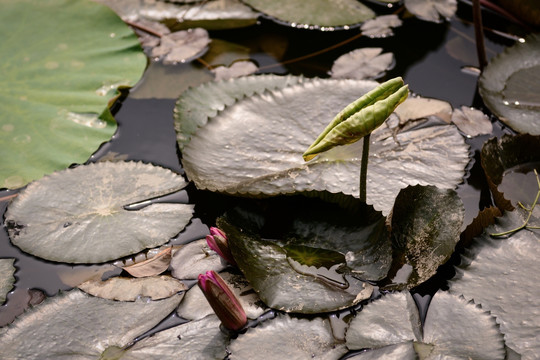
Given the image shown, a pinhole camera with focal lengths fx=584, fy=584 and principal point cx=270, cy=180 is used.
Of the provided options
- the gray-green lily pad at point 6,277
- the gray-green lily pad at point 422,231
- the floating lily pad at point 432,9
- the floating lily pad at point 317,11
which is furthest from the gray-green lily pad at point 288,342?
the floating lily pad at point 432,9

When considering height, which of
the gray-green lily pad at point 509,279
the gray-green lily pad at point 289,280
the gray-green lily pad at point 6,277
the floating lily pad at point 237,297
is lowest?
the gray-green lily pad at point 6,277

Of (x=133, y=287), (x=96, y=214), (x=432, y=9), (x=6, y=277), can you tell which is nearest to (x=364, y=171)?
(x=133, y=287)

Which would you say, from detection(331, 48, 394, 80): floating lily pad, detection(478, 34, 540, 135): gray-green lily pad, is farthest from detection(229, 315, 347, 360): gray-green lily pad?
detection(331, 48, 394, 80): floating lily pad

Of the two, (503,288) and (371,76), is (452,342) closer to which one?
(503,288)

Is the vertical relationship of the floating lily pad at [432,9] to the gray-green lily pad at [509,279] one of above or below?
above

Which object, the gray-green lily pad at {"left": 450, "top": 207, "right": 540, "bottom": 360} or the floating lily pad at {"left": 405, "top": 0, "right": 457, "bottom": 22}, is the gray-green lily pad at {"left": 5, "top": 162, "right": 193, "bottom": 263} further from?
the floating lily pad at {"left": 405, "top": 0, "right": 457, "bottom": 22}

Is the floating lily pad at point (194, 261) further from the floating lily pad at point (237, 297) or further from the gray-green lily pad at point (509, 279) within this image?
the gray-green lily pad at point (509, 279)

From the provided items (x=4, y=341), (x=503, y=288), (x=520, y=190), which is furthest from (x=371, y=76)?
(x=4, y=341)
